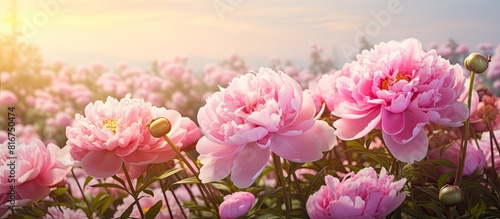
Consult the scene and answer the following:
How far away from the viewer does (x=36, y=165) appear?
83 cm

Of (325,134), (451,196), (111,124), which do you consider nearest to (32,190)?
(111,124)

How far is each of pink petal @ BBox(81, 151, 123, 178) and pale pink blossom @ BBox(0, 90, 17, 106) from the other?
5.60ft

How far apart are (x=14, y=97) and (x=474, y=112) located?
1.83 m

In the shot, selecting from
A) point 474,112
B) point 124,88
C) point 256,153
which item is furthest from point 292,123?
point 124,88

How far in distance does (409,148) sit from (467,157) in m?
0.14

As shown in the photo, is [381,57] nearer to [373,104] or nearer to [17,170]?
[373,104]

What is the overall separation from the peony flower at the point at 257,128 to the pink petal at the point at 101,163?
107 mm

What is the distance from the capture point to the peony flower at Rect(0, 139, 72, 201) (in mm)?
822

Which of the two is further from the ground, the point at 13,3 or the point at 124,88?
the point at 13,3

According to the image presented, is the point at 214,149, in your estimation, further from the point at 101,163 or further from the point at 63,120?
the point at 63,120

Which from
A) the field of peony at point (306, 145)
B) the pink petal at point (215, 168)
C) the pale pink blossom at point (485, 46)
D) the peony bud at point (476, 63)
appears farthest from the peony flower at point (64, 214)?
the pale pink blossom at point (485, 46)

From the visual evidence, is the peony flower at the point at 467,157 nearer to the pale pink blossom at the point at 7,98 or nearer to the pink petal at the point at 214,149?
the pink petal at the point at 214,149

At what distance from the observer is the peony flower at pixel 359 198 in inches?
24.4

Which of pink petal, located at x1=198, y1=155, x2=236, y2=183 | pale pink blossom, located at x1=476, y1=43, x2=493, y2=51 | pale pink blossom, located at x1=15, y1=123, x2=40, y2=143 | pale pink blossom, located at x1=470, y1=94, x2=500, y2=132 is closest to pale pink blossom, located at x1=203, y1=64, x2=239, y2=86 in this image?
pale pink blossom, located at x1=15, y1=123, x2=40, y2=143
